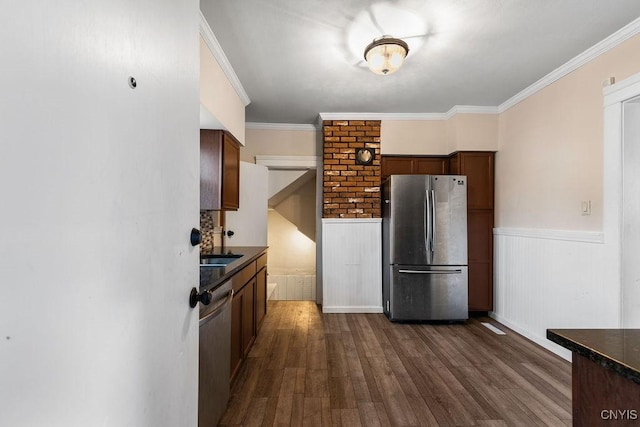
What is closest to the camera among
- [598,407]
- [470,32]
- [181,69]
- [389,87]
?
[598,407]

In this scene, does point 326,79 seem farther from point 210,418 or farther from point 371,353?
point 210,418

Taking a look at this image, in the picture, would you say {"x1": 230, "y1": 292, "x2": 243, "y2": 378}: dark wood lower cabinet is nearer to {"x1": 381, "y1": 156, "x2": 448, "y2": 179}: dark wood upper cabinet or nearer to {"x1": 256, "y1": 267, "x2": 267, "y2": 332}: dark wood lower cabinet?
{"x1": 256, "y1": 267, "x2": 267, "y2": 332}: dark wood lower cabinet

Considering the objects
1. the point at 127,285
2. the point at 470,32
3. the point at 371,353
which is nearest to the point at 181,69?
the point at 127,285

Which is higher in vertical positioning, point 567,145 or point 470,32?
point 470,32

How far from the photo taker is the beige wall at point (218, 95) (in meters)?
2.19

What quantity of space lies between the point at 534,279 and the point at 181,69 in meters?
3.45

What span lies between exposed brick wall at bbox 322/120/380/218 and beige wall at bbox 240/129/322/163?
0.39 metres

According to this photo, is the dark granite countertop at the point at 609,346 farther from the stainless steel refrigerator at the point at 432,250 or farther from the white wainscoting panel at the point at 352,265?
the white wainscoting panel at the point at 352,265

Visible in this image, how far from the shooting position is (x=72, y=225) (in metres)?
0.49

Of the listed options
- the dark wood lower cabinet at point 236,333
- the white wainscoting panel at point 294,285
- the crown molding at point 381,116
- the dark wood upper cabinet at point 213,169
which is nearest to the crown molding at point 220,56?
the dark wood upper cabinet at point 213,169

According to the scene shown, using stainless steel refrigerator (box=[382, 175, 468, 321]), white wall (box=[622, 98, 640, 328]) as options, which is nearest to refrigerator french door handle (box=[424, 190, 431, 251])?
stainless steel refrigerator (box=[382, 175, 468, 321])

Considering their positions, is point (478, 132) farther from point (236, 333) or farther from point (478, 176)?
point (236, 333)

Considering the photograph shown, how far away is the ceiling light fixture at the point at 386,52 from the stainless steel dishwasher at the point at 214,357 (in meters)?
1.84

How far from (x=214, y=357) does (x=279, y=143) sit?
3.19 meters
